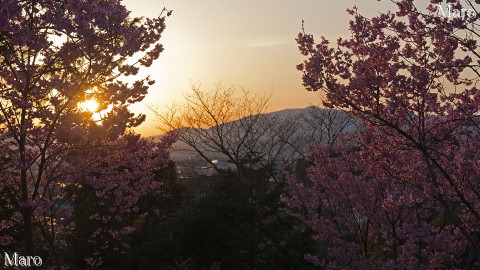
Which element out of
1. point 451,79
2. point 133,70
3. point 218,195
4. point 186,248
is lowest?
point 186,248

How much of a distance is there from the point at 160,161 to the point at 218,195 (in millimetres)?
9055

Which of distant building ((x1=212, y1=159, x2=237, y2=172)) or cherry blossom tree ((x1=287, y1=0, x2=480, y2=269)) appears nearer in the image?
cherry blossom tree ((x1=287, y1=0, x2=480, y2=269))

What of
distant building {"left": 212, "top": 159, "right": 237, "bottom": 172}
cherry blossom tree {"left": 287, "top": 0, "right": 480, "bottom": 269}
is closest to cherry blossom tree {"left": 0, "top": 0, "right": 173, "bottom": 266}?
cherry blossom tree {"left": 287, "top": 0, "right": 480, "bottom": 269}

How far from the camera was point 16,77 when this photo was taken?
7863mm

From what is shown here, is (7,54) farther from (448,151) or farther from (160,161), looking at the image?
(448,151)

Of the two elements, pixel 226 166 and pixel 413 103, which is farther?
pixel 226 166

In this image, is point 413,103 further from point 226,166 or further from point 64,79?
point 226,166

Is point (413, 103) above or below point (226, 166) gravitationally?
below

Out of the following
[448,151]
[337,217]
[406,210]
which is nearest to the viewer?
[448,151]

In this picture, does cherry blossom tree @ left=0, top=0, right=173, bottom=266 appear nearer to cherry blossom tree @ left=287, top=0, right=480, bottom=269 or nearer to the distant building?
cherry blossom tree @ left=287, top=0, right=480, bottom=269

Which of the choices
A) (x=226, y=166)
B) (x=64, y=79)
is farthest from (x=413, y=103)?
(x=226, y=166)

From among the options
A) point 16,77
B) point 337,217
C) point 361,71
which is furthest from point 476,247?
point 16,77

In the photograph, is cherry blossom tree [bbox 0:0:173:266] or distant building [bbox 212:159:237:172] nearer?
cherry blossom tree [bbox 0:0:173:266]

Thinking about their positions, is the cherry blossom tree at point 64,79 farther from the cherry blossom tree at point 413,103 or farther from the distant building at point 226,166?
the distant building at point 226,166
